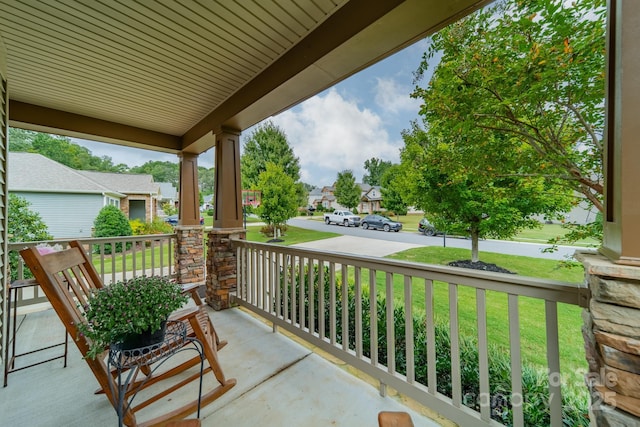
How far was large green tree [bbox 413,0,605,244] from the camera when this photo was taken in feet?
7.23

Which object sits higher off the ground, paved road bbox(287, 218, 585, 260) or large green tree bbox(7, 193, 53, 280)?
large green tree bbox(7, 193, 53, 280)

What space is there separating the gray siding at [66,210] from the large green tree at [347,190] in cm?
1029

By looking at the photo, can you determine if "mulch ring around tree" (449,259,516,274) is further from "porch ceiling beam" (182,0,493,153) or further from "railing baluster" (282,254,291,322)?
"porch ceiling beam" (182,0,493,153)

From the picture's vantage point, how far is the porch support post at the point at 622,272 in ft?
2.64

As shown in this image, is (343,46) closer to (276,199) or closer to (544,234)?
(544,234)

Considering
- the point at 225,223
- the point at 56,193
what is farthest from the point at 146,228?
the point at 225,223

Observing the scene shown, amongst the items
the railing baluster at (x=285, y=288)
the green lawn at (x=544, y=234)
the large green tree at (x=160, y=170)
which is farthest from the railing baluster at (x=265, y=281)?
the large green tree at (x=160, y=170)

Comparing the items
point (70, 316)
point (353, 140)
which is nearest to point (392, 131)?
point (353, 140)

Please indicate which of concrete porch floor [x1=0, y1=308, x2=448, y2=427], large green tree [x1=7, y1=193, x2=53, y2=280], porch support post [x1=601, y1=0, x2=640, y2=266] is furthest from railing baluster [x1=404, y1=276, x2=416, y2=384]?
large green tree [x1=7, y1=193, x2=53, y2=280]

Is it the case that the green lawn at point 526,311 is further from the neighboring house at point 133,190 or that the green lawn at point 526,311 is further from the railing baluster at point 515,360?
the neighboring house at point 133,190

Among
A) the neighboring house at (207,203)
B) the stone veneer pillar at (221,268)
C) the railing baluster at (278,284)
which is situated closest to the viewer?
the railing baluster at (278,284)

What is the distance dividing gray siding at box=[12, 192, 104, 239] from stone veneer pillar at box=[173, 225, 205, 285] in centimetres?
880

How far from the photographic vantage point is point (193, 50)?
230cm

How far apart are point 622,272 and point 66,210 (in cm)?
1427
